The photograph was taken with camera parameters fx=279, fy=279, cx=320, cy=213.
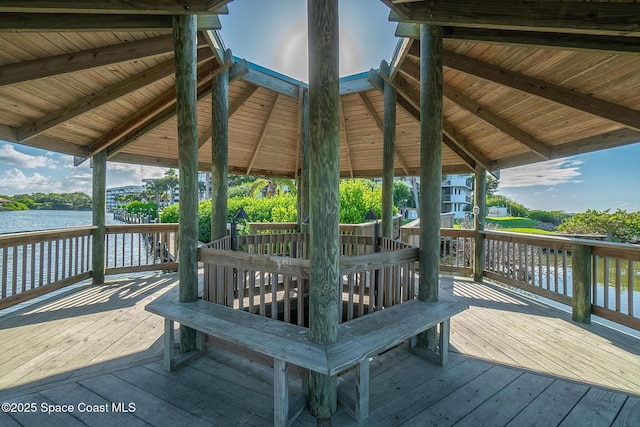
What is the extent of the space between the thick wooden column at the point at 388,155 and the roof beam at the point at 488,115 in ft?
2.11

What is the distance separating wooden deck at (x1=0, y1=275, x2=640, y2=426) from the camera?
193cm

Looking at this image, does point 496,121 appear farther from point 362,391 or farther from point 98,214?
point 98,214

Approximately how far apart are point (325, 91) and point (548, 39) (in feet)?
7.90

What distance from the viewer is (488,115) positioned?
4371 millimetres

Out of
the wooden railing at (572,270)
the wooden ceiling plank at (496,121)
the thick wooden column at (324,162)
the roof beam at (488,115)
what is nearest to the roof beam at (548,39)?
the roof beam at (488,115)

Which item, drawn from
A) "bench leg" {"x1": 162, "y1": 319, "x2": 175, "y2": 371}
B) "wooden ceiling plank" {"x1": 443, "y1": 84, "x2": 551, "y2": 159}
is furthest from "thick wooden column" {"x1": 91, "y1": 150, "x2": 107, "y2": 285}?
"wooden ceiling plank" {"x1": 443, "y1": 84, "x2": 551, "y2": 159}

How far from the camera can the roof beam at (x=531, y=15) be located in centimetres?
210

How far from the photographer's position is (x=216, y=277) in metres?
2.69

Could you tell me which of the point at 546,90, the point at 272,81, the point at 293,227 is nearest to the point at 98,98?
the point at 272,81

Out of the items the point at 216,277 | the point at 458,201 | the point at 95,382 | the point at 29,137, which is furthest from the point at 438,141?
the point at 458,201

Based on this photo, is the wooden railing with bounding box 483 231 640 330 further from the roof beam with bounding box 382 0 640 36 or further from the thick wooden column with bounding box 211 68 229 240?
the thick wooden column with bounding box 211 68 229 240

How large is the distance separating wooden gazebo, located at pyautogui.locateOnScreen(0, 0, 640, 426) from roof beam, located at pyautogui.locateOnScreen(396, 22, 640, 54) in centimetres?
1

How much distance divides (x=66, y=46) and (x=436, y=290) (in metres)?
4.68

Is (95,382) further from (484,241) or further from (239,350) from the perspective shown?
(484,241)
